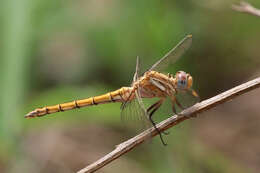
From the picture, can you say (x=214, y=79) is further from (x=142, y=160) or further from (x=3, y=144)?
(x=3, y=144)

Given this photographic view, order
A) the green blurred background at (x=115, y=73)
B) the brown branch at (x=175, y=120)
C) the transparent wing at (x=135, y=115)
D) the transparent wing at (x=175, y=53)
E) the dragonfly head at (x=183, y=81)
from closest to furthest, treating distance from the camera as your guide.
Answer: the brown branch at (x=175, y=120) < the transparent wing at (x=135, y=115) < the dragonfly head at (x=183, y=81) < the transparent wing at (x=175, y=53) < the green blurred background at (x=115, y=73)

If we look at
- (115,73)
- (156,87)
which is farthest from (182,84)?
(115,73)

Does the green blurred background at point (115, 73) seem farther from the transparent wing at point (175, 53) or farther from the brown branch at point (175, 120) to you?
the brown branch at point (175, 120)


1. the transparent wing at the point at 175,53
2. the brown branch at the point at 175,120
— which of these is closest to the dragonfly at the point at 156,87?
the transparent wing at the point at 175,53

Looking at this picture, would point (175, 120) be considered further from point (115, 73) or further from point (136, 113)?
point (115, 73)

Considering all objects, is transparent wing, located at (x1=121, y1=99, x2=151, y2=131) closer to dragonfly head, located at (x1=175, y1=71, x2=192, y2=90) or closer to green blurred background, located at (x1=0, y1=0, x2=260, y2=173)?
dragonfly head, located at (x1=175, y1=71, x2=192, y2=90)

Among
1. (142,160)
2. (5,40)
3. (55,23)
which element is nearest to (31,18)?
(5,40)
